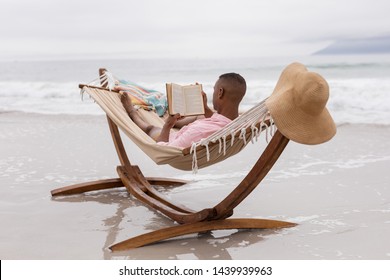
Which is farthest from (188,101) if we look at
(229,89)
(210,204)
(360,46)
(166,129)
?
(360,46)

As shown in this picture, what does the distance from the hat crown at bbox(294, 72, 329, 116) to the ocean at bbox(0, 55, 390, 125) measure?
15.4 feet

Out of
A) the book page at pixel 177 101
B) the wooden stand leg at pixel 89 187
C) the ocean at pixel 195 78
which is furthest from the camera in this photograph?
the ocean at pixel 195 78

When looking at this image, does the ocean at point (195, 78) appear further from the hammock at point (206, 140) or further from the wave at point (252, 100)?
the hammock at point (206, 140)

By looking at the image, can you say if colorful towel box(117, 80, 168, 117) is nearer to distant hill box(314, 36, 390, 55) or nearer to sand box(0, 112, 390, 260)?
sand box(0, 112, 390, 260)

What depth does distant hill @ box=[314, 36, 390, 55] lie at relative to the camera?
62.6 ft

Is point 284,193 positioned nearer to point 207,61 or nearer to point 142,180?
point 142,180

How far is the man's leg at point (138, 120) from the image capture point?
3078 mm

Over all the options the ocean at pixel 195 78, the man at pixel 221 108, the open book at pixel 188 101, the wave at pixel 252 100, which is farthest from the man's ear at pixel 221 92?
the wave at pixel 252 100

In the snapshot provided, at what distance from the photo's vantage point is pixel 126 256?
8.08ft

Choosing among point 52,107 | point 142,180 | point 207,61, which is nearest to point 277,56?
point 207,61

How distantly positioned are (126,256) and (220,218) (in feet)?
1.60

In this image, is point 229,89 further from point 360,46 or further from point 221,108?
point 360,46

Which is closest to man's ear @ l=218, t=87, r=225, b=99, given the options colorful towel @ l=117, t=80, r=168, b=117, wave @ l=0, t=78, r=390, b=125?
colorful towel @ l=117, t=80, r=168, b=117

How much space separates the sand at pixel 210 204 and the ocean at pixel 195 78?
2598 millimetres
